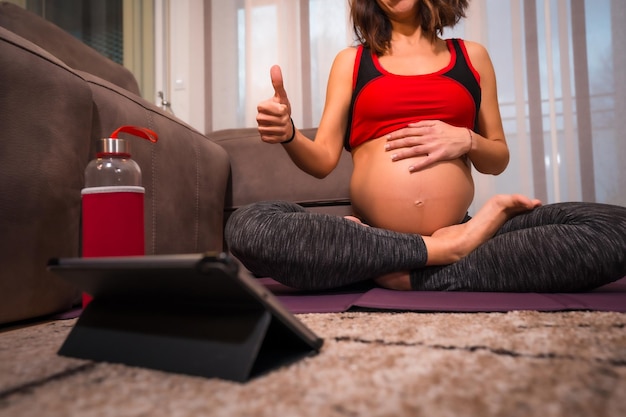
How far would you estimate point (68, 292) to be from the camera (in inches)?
30.2

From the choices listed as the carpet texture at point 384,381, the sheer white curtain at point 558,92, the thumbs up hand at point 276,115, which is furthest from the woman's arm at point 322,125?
the sheer white curtain at point 558,92

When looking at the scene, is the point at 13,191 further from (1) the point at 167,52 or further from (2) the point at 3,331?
(1) the point at 167,52

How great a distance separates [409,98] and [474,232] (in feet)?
1.21

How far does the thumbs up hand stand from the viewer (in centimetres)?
80

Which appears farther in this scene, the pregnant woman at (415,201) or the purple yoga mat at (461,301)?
the pregnant woman at (415,201)

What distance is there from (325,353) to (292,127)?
54cm

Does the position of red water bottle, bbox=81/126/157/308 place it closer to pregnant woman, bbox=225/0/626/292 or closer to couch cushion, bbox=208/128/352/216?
pregnant woman, bbox=225/0/626/292

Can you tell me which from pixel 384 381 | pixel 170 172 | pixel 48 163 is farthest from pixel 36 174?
pixel 384 381

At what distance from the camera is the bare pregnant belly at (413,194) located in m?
0.93

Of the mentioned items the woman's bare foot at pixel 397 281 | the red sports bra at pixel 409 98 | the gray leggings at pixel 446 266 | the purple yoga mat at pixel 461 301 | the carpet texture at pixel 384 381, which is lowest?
the purple yoga mat at pixel 461 301

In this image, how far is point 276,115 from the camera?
81 centimetres

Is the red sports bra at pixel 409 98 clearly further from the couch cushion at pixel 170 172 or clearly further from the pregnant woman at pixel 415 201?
the couch cushion at pixel 170 172

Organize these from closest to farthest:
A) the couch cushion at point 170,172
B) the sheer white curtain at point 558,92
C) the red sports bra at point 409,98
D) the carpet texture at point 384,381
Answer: the carpet texture at point 384,381 → the couch cushion at point 170,172 → the red sports bra at point 409,98 → the sheer white curtain at point 558,92

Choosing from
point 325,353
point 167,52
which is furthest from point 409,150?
point 167,52
